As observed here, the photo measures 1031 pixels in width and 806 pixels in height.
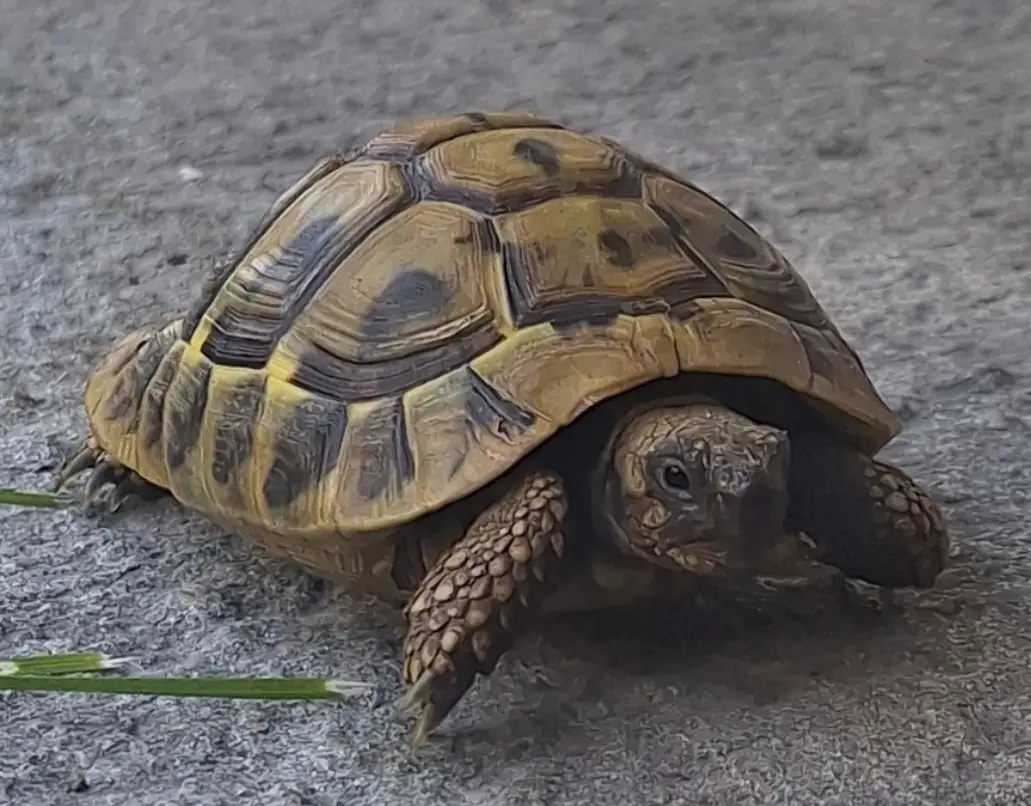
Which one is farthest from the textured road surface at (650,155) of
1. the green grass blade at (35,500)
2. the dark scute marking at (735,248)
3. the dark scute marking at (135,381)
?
the dark scute marking at (735,248)

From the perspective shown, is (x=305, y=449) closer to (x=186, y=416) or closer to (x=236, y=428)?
(x=236, y=428)

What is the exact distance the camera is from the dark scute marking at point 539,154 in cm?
169

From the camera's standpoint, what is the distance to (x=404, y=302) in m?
1.63

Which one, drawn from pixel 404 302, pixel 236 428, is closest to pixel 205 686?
pixel 236 428

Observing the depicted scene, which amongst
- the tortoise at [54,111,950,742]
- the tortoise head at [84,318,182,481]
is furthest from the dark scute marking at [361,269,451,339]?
the tortoise head at [84,318,182,481]

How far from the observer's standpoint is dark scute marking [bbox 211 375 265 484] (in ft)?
5.51

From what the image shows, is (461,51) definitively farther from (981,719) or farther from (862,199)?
(981,719)

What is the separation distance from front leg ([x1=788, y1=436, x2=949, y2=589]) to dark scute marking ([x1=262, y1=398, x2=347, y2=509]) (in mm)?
445

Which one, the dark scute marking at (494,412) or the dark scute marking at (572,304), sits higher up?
the dark scute marking at (572,304)

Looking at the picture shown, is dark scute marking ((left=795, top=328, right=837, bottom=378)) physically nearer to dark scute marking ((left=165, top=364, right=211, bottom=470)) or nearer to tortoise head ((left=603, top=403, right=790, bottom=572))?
tortoise head ((left=603, top=403, right=790, bottom=572))

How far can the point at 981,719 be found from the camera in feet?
5.00

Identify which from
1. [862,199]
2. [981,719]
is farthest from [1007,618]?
[862,199]

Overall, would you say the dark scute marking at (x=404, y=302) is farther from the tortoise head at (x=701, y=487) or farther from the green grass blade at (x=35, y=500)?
the green grass blade at (x=35, y=500)

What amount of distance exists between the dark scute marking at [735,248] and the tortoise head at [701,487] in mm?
236
